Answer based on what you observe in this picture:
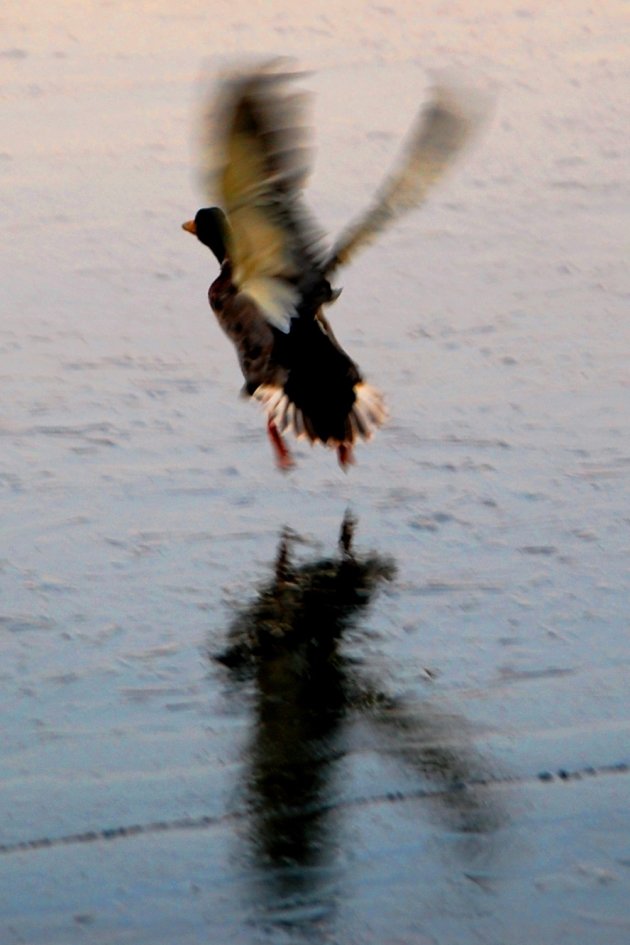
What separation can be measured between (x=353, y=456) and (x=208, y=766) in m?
2.22

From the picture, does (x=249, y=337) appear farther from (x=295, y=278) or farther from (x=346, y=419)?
(x=346, y=419)

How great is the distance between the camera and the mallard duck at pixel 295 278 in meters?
5.51

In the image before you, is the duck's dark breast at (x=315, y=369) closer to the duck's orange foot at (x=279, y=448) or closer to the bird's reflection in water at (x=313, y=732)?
the duck's orange foot at (x=279, y=448)

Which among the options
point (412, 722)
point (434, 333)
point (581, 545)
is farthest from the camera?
point (434, 333)

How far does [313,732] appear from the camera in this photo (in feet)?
13.7

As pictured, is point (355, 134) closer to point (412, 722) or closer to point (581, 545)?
point (581, 545)

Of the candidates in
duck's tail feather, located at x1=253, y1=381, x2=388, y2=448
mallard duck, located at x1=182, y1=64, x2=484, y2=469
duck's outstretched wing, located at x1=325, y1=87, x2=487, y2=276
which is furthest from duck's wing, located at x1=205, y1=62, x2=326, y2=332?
duck's tail feather, located at x1=253, y1=381, x2=388, y2=448

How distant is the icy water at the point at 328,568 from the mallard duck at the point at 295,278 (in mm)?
175

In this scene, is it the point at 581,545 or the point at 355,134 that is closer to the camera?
the point at 581,545

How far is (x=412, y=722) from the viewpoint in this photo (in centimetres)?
A: 424

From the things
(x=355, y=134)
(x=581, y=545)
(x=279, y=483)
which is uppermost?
(x=581, y=545)

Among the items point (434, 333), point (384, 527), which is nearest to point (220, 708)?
point (384, 527)

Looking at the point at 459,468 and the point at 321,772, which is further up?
the point at 321,772

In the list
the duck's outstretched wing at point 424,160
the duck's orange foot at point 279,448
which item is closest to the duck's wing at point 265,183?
the duck's outstretched wing at point 424,160
